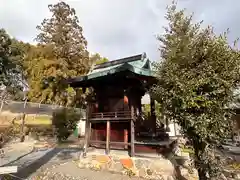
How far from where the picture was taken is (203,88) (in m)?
6.05

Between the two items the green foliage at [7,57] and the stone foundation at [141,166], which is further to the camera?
the green foliage at [7,57]

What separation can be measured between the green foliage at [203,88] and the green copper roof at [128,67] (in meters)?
2.41

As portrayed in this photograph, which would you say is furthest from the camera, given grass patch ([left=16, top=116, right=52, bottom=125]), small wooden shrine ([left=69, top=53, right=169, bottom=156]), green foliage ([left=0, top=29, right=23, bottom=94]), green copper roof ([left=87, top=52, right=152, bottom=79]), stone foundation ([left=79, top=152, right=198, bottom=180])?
green foliage ([left=0, top=29, right=23, bottom=94])

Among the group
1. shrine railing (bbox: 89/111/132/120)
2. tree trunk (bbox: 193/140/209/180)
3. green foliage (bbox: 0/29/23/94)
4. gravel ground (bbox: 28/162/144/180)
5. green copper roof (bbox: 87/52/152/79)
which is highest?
green foliage (bbox: 0/29/23/94)

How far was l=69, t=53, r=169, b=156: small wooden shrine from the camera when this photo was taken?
9.13m

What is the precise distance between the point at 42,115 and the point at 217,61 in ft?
63.4

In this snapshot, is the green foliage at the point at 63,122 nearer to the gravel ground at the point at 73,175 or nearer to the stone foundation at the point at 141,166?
the gravel ground at the point at 73,175

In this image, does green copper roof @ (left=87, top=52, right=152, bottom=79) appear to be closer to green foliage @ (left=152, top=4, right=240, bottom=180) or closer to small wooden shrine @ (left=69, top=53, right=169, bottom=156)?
small wooden shrine @ (left=69, top=53, right=169, bottom=156)

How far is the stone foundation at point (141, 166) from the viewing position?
8.05 m

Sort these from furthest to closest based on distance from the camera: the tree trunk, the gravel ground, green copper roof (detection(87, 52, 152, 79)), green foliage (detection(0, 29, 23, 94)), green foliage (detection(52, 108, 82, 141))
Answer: green foliage (detection(0, 29, 23, 94)), green foliage (detection(52, 108, 82, 141)), green copper roof (detection(87, 52, 152, 79)), the gravel ground, the tree trunk

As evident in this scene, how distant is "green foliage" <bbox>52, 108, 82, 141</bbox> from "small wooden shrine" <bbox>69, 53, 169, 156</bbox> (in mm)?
10105

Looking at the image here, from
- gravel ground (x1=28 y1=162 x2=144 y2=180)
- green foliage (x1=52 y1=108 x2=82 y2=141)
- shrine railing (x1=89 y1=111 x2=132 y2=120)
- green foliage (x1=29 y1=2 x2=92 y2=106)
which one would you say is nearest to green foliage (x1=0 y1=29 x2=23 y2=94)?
green foliage (x1=29 y1=2 x2=92 y2=106)

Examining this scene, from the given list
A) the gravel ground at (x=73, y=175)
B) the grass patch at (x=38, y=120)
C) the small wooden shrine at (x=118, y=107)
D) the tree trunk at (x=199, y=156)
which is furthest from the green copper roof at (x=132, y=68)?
the grass patch at (x=38, y=120)

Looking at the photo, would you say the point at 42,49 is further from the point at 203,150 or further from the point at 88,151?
the point at 203,150
